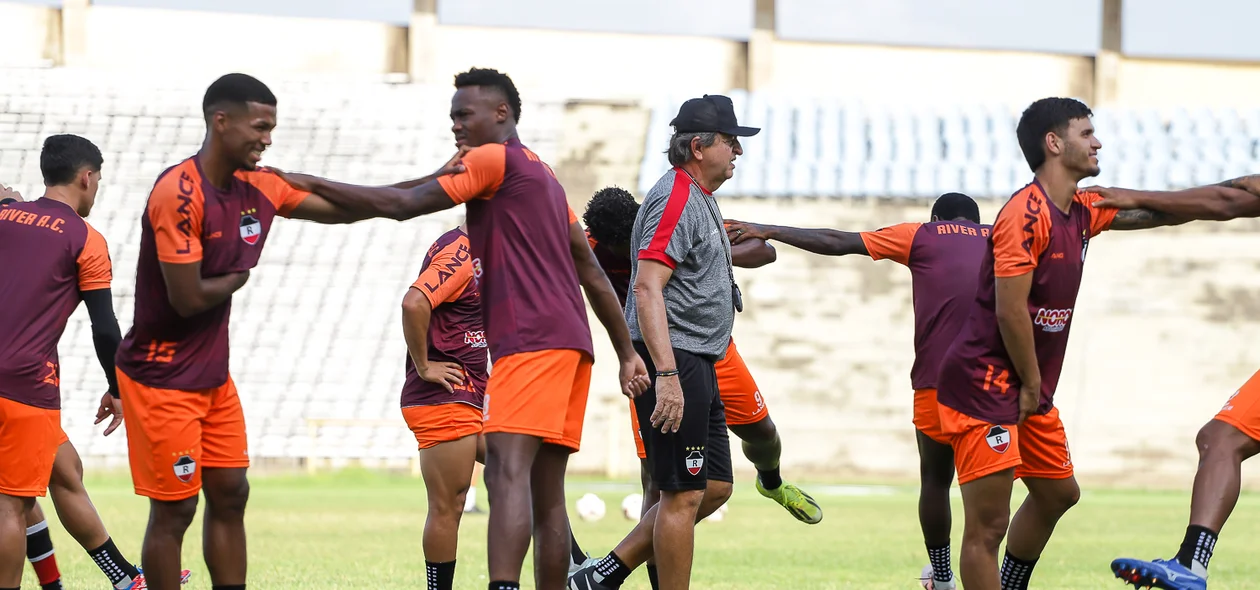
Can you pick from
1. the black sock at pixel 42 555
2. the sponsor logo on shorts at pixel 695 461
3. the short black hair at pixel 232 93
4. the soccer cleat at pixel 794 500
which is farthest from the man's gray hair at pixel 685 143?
the black sock at pixel 42 555

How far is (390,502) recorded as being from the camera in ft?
58.5

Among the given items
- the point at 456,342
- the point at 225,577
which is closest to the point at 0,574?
the point at 225,577

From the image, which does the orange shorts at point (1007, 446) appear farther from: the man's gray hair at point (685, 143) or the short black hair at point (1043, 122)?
the man's gray hair at point (685, 143)

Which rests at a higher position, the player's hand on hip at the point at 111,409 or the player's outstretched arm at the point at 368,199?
the player's outstretched arm at the point at 368,199

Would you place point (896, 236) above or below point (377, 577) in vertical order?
above

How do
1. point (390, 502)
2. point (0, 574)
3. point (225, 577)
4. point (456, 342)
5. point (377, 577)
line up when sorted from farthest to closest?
point (390, 502), point (377, 577), point (456, 342), point (0, 574), point (225, 577)

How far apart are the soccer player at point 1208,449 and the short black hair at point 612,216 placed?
8.03 feet

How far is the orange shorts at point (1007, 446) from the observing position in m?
6.60

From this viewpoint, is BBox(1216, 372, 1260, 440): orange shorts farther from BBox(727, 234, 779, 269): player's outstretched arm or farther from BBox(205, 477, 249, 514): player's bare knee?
BBox(205, 477, 249, 514): player's bare knee

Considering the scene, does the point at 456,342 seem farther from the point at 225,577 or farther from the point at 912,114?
the point at 912,114

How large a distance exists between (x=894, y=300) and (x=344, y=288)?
373 inches

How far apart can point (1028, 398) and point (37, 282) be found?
457 centimetres

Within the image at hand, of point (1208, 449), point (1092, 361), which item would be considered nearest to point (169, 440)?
point (1208, 449)

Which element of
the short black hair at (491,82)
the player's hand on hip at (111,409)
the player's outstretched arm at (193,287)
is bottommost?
the player's hand on hip at (111,409)
